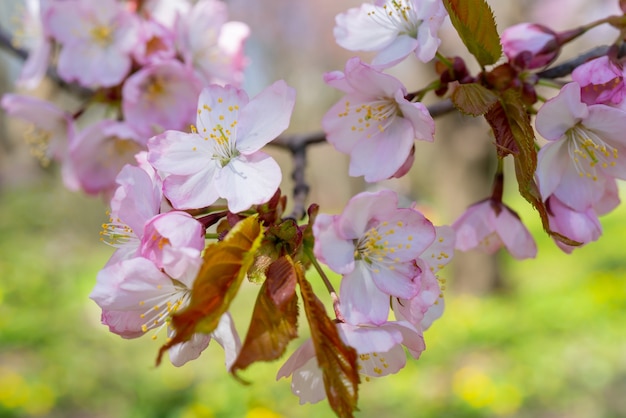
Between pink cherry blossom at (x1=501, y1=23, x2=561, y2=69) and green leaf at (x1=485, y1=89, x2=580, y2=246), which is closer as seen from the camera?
green leaf at (x1=485, y1=89, x2=580, y2=246)

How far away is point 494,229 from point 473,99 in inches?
12.0

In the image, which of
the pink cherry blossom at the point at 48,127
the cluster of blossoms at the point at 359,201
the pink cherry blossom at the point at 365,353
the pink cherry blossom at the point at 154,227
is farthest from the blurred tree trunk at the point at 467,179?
the pink cherry blossom at the point at 154,227

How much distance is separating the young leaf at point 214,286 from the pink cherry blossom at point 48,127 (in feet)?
2.69

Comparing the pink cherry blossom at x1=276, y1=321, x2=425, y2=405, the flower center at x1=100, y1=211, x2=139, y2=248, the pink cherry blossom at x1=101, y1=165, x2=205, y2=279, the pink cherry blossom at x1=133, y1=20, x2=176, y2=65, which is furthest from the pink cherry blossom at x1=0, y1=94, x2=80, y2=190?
the pink cherry blossom at x1=276, y1=321, x2=425, y2=405

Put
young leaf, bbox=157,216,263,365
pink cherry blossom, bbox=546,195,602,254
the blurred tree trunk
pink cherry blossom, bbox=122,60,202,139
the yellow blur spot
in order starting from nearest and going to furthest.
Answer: young leaf, bbox=157,216,263,365 < pink cherry blossom, bbox=546,195,602,254 < pink cherry blossom, bbox=122,60,202,139 < the yellow blur spot < the blurred tree trunk

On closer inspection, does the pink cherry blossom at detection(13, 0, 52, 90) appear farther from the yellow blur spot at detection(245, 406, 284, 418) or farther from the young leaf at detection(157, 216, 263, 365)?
the yellow blur spot at detection(245, 406, 284, 418)

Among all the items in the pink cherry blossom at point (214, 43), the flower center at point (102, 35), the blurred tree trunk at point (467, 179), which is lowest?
the blurred tree trunk at point (467, 179)

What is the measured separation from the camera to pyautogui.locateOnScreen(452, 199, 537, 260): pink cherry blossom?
34.7 inches

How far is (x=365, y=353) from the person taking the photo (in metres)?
0.66

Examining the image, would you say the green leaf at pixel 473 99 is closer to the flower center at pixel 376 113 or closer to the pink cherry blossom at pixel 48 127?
the flower center at pixel 376 113

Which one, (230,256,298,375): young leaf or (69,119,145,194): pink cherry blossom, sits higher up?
(230,256,298,375): young leaf

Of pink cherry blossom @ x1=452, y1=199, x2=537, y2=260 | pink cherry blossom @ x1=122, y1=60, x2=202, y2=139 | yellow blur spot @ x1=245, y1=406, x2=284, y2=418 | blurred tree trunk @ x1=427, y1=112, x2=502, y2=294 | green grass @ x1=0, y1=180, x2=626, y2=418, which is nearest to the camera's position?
pink cherry blossom @ x1=452, y1=199, x2=537, y2=260

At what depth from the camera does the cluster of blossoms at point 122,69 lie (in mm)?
1199

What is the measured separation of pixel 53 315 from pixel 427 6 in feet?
16.2
